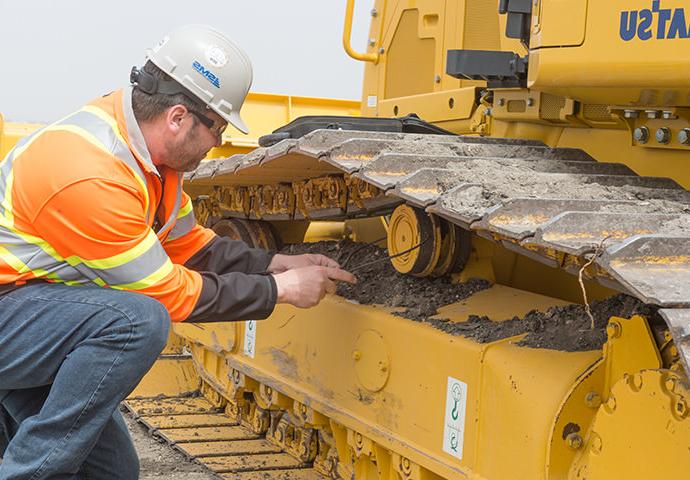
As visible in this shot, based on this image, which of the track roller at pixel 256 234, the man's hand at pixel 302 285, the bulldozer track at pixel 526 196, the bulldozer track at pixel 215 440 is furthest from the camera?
the track roller at pixel 256 234

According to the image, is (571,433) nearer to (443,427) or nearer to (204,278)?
(443,427)

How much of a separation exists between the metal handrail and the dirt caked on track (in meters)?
1.11

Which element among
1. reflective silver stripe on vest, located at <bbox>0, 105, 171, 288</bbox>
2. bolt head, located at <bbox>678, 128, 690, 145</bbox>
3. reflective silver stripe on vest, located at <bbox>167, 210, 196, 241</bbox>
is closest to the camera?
bolt head, located at <bbox>678, 128, 690, 145</bbox>

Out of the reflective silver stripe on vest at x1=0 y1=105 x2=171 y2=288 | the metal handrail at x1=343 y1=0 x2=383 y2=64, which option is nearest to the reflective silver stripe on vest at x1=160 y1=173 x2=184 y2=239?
the reflective silver stripe on vest at x1=0 y1=105 x2=171 y2=288

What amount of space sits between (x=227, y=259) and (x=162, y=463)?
161 centimetres

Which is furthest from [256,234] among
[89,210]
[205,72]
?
[89,210]

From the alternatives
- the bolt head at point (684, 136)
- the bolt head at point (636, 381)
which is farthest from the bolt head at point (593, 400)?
the bolt head at point (684, 136)

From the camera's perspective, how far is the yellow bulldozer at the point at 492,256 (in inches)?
103

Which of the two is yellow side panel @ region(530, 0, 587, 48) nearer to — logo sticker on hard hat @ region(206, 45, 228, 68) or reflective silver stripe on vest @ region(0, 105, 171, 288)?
logo sticker on hard hat @ region(206, 45, 228, 68)

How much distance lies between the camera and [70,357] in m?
3.18

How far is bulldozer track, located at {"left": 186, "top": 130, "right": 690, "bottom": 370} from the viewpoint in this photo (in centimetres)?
228

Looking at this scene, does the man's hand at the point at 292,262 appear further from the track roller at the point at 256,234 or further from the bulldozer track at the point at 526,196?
the track roller at the point at 256,234

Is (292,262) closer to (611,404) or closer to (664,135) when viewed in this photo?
(664,135)

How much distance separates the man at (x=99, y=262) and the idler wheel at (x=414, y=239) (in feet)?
1.82
